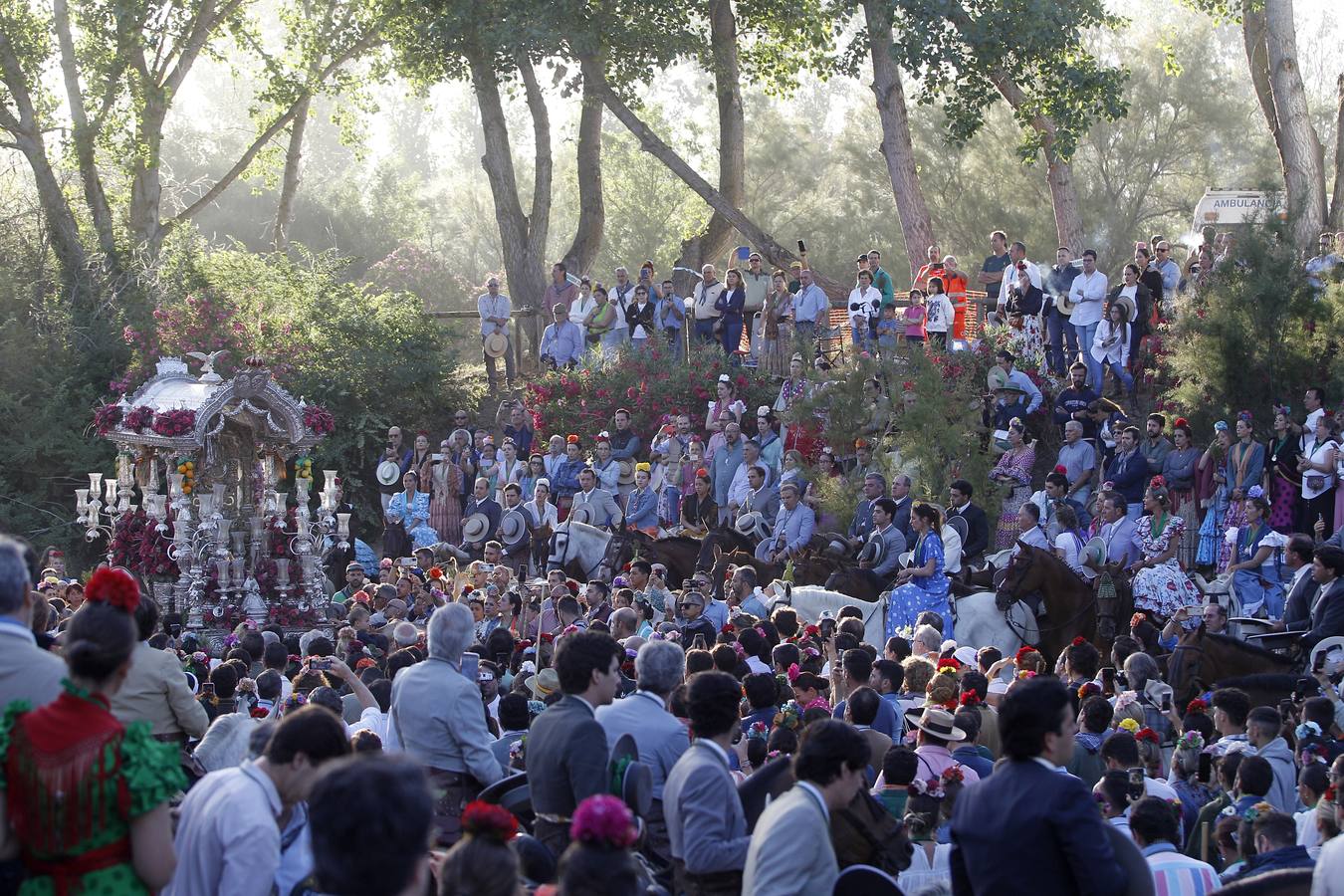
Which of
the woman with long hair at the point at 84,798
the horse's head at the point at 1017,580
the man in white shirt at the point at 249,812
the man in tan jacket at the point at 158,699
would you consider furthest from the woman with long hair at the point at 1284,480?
the woman with long hair at the point at 84,798

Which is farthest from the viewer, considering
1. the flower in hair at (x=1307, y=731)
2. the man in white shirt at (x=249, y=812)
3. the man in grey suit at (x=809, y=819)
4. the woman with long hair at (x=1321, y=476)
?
the woman with long hair at (x=1321, y=476)

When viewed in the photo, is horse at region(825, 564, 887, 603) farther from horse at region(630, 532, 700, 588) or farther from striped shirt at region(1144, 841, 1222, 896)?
striped shirt at region(1144, 841, 1222, 896)

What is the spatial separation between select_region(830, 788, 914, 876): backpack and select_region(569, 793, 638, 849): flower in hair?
4.01ft

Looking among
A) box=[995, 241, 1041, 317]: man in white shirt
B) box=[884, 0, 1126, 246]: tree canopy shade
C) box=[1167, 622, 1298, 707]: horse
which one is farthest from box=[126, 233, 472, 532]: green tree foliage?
box=[1167, 622, 1298, 707]: horse

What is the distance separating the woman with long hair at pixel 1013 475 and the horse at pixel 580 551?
4232mm

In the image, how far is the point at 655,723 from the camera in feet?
20.4

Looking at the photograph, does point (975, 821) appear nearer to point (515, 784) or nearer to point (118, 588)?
point (515, 784)

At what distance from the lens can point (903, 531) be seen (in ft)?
53.8

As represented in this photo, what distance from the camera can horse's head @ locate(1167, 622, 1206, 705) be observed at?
→ 1197 centimetres

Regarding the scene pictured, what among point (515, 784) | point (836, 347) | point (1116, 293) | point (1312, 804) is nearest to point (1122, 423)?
point (1116, 293)

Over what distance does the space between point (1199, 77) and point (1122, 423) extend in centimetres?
2243

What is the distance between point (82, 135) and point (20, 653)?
24990 millimetres

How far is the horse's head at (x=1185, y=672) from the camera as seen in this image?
12.0m

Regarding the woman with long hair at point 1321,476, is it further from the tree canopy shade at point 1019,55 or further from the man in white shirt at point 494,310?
the man in white shirt at point 494,310
